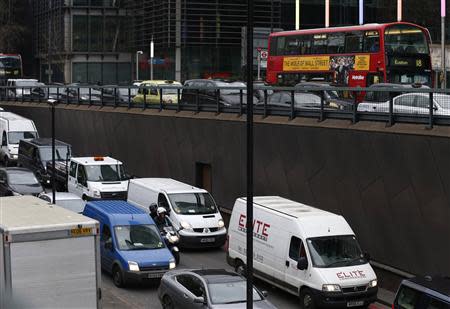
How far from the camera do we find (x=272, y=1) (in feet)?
224

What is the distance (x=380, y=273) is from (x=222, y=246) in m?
5.68

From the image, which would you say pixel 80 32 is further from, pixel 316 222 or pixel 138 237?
pixel 316 222

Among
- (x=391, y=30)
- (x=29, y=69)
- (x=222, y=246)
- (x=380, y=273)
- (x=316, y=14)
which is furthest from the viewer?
(x=29, y=69)

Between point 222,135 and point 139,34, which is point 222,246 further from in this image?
point 139,34

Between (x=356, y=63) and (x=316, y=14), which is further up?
(x=316, y=14)

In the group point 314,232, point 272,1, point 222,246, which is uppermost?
point 272,1

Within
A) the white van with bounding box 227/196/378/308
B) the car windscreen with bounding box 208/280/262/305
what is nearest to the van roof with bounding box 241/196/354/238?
the white van with bounding box 227/196/378/308

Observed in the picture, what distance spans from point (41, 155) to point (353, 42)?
14.2 meters

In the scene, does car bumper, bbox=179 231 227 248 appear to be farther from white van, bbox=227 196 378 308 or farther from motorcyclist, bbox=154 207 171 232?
white van, bbox=227 196 378 308

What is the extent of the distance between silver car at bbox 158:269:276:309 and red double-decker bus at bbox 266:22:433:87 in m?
19.1

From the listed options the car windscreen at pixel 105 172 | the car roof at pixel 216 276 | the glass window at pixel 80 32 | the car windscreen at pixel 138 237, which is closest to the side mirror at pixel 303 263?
the car roof at pixel 216 276

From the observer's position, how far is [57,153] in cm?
3431

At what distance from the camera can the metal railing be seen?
19469 millimetres

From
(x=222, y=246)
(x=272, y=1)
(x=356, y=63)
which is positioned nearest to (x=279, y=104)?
(x=222, y=246)
